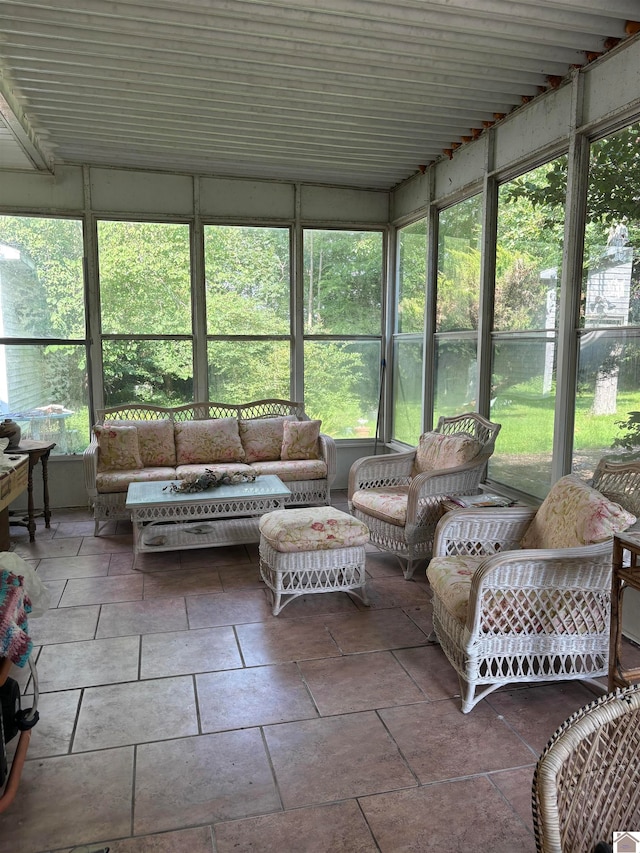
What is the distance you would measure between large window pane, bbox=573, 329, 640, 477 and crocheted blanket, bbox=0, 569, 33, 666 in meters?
2.89

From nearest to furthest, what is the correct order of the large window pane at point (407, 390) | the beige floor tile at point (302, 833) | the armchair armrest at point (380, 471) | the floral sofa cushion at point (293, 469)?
the beige floor tile at point (302, 833) < the armchair armrest at point (380, 471) < the floral sofa cushion at point (293, 469) < the large window pane at point (407, 390)

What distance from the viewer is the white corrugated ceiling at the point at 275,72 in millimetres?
2959

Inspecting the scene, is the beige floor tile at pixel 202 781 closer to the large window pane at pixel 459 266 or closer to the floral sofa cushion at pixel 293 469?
the floral sofa cushion at pixel 293 469

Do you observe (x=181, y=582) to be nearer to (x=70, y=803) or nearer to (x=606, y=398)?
(x=70, y=803)

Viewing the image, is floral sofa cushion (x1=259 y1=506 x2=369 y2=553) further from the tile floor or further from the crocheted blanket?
the crocheted blanket

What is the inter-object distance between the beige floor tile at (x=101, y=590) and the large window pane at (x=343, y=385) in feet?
9.44

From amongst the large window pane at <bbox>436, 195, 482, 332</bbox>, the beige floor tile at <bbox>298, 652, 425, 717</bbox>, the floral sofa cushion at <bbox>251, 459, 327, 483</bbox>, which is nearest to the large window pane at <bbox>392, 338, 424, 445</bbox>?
the large window pane at <bbox>436, 195, 482, 332</bbox>

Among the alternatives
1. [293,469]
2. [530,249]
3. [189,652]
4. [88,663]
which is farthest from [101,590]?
[530,249]

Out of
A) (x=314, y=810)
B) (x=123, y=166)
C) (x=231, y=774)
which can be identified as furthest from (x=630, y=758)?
(x=123, y=166)

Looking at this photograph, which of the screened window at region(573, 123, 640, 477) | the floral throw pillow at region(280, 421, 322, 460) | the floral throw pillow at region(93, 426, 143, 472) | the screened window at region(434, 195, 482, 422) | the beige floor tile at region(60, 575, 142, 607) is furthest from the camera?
the floral throw pillow at region(280, 421, 322, 460)

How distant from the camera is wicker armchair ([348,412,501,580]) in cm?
402

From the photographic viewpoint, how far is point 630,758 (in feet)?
4.07

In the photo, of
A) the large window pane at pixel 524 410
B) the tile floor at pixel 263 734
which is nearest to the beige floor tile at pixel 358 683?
the tile floor at pixel 263 734

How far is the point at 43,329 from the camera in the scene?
5.59 metres
